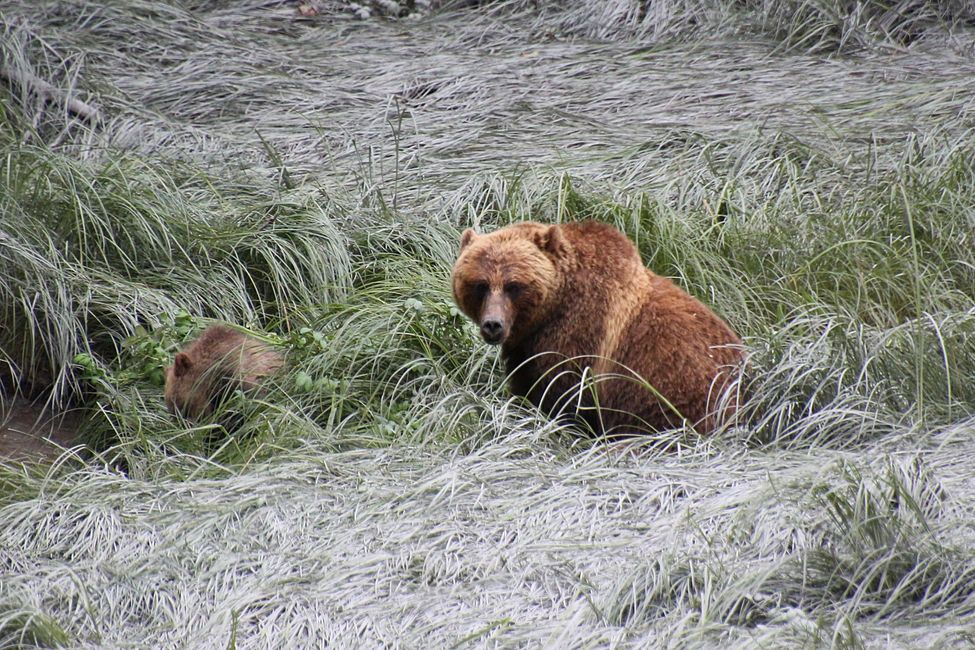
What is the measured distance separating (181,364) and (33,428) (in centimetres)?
84

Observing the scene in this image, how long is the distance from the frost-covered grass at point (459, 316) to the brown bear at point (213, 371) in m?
0.12

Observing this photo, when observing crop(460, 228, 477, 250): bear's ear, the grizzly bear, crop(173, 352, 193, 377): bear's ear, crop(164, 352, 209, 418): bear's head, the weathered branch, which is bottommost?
crop(164, 352, 209, 418): bear's head

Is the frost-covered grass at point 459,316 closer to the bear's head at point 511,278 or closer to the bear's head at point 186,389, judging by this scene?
the bear's head at point 186,389

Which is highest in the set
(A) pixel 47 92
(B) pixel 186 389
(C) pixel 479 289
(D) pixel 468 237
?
(A) pixel 47 92

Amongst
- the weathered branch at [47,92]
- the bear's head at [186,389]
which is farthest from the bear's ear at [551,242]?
the weathered branch at [47,92]

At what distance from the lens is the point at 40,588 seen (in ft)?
12.2

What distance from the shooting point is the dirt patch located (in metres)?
5.49

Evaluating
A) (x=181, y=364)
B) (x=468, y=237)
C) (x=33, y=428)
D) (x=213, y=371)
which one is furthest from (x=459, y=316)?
(x=33, y=428)

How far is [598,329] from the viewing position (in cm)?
472

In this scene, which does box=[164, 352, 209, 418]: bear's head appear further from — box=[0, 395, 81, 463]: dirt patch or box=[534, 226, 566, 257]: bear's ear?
box=[534, 226, 566, 257]: bear's ear

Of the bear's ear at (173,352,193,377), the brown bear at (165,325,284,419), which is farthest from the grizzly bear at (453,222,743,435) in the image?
the bear's ear at (173,352,193,377)

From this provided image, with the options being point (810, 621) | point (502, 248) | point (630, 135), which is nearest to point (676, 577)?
point (810, 621)

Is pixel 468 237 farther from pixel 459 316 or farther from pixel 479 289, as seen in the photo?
pixel 459 316

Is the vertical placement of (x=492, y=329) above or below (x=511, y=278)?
below
